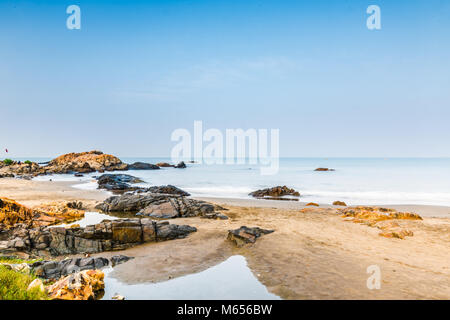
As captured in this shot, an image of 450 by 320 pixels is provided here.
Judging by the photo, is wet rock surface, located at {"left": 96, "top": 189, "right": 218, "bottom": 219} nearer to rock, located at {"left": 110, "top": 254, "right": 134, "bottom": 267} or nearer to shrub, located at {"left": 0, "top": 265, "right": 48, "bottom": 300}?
rock, located at {"left": 110, "top": 254, "right": 134, "bottom": 267}

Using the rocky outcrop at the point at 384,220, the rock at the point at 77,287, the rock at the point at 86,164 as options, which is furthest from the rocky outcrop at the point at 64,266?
the rock at the point at 86,164

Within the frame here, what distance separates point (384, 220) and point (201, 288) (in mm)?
11560

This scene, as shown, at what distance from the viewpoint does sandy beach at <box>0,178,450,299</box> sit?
5980 mm

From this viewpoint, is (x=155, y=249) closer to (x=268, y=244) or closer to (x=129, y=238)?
(x=129, y=238)

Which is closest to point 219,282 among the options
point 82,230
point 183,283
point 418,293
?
point 183,283

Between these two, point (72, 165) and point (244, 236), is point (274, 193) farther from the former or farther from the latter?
point (72, 165)

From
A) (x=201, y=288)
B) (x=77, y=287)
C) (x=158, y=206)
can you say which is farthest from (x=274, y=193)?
(x=77, y=287)

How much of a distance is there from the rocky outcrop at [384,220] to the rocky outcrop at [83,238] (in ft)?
30.7

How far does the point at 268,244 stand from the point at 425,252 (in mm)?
5451

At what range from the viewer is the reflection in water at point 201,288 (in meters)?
5.64

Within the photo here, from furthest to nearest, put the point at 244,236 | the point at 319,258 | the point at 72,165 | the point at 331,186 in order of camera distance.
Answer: the point at 72,165 → the point at 331,186 → the point at 244,236 → the point at 319,258

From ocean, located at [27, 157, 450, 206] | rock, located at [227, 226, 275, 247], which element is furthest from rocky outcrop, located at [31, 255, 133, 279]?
ocean, located at [27, 157, 450, 206]

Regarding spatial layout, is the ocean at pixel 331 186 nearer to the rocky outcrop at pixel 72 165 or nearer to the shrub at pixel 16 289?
the rocky outcrop at pixel 72 165

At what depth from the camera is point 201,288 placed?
6.00 metres
